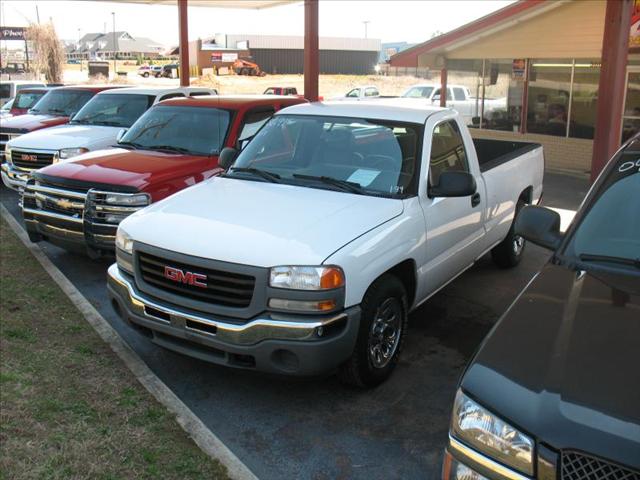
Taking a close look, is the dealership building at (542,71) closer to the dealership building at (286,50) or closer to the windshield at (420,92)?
the windshield at (420,92)

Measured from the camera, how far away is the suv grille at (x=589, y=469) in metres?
2.02

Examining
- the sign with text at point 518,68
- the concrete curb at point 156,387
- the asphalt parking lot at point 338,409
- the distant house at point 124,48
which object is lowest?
the asphalt parking lot at point 338,409

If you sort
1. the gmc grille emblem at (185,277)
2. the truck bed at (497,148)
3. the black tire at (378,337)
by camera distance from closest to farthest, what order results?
the gmc grille emblem at (185,277) < the black tire at (378,337) < the truck bed at (497,148)

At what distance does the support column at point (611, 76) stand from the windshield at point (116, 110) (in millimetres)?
7418

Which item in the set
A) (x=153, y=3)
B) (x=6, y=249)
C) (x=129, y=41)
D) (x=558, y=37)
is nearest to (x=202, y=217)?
(x=6, y=249)

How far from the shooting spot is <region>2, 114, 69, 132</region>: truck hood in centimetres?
1130

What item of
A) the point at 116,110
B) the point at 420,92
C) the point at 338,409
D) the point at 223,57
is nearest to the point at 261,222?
the point at 338,409

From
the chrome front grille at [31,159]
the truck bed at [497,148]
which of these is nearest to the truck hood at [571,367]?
the truck bed at [497,148]

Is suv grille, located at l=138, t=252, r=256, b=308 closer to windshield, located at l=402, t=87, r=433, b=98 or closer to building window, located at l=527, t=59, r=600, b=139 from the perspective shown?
building window, located at l=527, t=59, r=600, b=139

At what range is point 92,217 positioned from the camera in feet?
20.3

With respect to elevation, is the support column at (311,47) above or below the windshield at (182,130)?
above

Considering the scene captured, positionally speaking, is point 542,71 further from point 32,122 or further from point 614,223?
point 614,223

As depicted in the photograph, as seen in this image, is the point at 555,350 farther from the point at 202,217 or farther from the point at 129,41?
the point at 129,41

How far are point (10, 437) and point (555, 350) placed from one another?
116 inches
